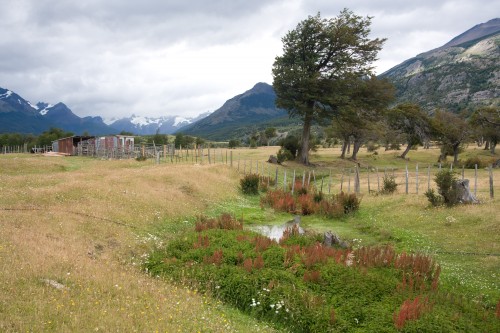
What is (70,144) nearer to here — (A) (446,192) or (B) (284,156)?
(B) (284,156)

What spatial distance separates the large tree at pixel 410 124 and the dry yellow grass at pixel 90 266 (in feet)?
154

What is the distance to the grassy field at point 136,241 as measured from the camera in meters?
7.91

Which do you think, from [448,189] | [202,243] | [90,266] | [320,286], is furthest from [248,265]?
[448,189]

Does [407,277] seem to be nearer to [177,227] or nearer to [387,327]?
[387,327]

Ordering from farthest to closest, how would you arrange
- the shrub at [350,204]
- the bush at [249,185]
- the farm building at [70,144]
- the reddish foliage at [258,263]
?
the farm building at [70,144] → the bush at [249,185] → the shrub at [350,204] → the reddish foliage at [258,263]

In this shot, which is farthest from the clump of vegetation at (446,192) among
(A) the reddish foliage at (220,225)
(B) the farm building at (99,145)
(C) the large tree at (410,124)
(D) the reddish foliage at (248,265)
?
(B) the farm building at (99,145)

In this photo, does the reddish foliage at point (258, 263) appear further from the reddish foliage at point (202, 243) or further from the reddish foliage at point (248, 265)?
the reddish foliage at point (202, 243)

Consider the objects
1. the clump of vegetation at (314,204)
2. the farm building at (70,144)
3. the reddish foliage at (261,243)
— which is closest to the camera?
the reddish foliage at (261,243)

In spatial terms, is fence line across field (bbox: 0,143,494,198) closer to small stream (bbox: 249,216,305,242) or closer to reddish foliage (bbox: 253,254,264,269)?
small stream (bbox: 249,216,305,242)

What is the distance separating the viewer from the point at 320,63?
49500mm

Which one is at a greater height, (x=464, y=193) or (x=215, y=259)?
(x=464, y=193)

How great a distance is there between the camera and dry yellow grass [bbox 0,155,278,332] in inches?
297

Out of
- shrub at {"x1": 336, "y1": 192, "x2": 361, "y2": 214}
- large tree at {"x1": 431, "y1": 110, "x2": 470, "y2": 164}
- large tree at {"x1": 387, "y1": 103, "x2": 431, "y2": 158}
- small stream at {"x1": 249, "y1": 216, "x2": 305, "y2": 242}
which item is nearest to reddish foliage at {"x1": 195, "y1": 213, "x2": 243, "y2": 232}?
small stream at {"x1": 249, "y1": 216, "x2": 305, "y2": 242}

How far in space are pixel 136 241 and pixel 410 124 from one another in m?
54.8
